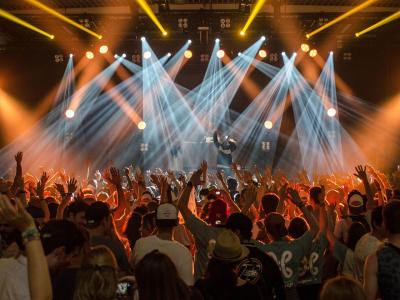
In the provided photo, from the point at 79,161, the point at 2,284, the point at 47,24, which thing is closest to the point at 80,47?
the point at 47,24

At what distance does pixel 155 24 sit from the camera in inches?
582

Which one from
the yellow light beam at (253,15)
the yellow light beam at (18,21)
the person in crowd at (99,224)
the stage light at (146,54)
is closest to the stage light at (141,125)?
the stage light at (146,54)

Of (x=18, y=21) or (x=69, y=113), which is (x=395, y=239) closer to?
(x=18, y=21)

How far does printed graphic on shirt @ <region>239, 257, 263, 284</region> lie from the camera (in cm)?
354

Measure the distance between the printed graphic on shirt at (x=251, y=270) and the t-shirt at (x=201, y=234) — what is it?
0.64 m

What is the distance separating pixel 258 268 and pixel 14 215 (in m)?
1.90

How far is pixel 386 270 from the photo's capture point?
3.15 meters

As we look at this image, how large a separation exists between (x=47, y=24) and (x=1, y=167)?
518 centimetres

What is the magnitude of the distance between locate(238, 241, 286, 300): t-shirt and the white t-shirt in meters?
0.47

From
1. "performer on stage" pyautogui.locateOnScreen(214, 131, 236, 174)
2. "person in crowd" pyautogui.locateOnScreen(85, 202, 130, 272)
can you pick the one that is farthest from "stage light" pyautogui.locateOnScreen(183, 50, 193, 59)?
"person in crowd" pyautogui.locateOnScreen(85, 202, 130, 272)

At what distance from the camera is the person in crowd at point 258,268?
3.57m

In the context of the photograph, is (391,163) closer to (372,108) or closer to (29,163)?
(372,108)

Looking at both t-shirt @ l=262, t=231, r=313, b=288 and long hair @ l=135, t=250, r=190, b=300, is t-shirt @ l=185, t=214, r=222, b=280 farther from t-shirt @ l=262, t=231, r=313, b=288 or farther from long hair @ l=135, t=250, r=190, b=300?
long hair @ l=135, t=250, r=190, b=300

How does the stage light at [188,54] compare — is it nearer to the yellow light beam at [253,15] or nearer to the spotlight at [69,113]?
the yellow light beam at [253,15]
